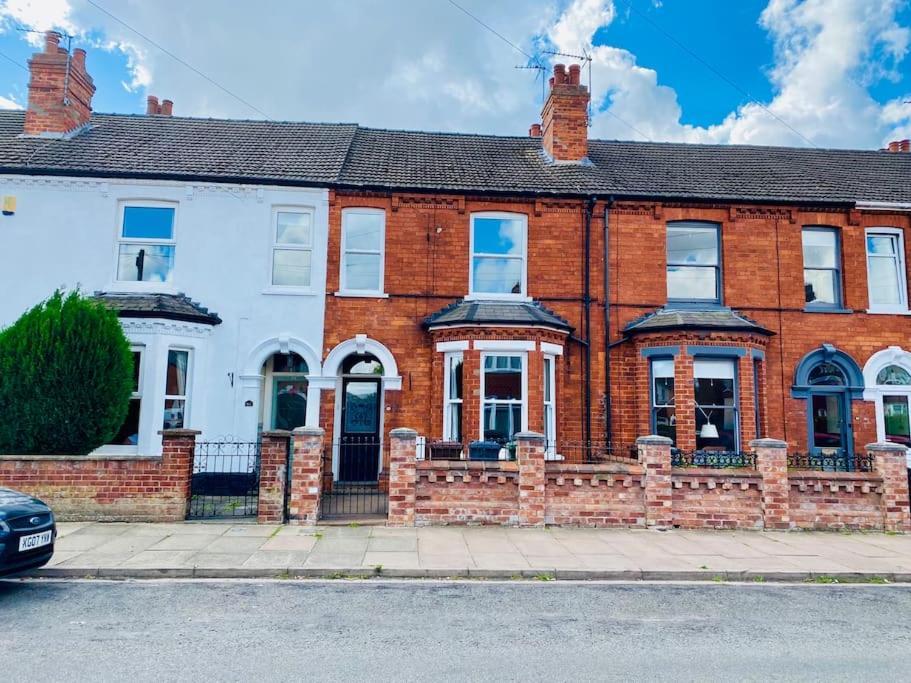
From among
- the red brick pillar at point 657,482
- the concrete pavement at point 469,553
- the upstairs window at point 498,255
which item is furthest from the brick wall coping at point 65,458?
the red brick pillar at point 657,482

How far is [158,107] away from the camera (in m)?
17.8

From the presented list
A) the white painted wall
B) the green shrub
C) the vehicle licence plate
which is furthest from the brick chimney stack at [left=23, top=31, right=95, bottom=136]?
the vehicle licence plate

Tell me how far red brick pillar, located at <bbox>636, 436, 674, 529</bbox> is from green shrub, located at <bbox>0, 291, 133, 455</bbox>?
8726 millimetres

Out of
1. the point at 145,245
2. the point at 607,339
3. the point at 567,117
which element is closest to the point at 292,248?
the point at 145,245

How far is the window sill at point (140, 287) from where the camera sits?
12914mm

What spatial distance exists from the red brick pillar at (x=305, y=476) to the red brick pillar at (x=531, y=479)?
3.17 metres

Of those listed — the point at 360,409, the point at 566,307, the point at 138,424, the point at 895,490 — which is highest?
the point at 566,307

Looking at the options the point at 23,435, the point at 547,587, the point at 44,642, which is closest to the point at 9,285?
the point at 23,435

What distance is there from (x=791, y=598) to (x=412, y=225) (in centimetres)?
1002

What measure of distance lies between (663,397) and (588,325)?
7.27 feet

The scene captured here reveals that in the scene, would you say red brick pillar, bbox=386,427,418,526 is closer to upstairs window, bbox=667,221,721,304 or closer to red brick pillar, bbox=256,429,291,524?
→ red brick pillar, bbox=256,429,291,524

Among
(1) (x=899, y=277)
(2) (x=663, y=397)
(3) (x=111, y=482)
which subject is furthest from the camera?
(1) (x=899, y=277)

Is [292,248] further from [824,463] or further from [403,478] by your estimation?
[824,463]

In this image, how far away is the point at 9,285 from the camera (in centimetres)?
1284
